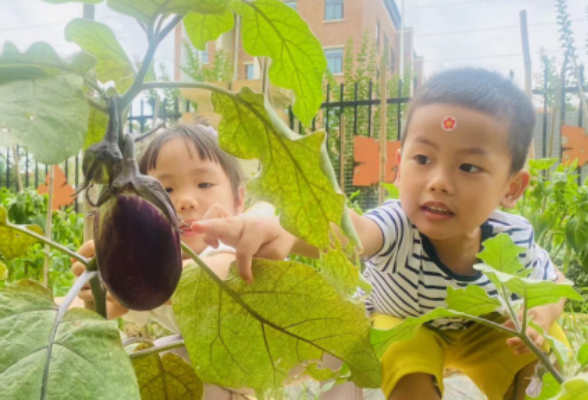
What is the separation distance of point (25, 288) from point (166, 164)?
542 mm

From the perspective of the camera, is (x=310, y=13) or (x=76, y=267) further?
(x=310, y=13)

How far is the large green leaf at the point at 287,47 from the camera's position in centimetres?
42

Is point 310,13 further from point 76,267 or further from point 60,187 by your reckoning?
point 76,267

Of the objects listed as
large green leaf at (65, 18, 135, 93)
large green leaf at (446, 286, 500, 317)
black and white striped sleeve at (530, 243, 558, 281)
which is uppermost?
large green leaf at (65, 18, 135, 93)

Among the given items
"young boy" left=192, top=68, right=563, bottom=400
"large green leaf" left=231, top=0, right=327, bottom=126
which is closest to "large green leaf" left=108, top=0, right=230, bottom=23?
"large green leaf" left=231, top=0, right=327, bottom=126

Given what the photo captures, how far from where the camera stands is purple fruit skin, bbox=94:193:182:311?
282mm

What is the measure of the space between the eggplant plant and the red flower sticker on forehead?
1.25 feet

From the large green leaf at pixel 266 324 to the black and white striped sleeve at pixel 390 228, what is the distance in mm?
519

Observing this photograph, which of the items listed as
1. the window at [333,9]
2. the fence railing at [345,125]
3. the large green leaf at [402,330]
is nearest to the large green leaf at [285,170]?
the large green leaf at [402,330]

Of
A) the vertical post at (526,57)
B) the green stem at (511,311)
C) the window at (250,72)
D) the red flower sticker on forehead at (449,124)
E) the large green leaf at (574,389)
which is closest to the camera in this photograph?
the large green leaf at (574,389)

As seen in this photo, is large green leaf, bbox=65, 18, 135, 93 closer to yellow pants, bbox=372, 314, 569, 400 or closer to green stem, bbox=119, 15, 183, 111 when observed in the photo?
green stem, bbox=119, 15, 183, 111

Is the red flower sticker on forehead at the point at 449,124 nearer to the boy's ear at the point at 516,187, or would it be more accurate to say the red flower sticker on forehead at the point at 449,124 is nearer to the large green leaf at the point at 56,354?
the boy's ear at the point at 516,187

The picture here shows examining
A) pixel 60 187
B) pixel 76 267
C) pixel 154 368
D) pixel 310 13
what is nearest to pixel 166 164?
pixel 76 267

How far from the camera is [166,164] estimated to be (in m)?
0.85
